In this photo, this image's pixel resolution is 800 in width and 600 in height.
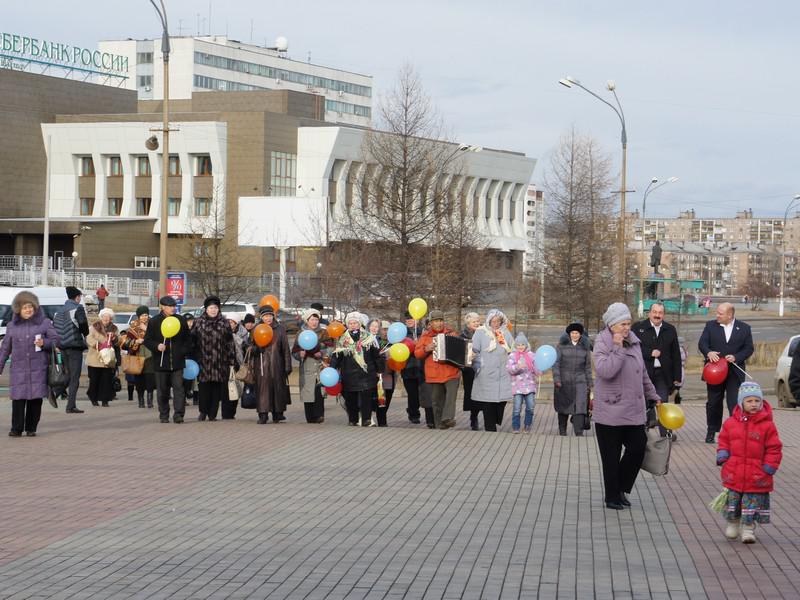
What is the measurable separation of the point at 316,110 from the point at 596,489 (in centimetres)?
9526

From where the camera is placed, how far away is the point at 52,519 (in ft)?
32.9

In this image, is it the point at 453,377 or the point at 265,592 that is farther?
the point at 453,377

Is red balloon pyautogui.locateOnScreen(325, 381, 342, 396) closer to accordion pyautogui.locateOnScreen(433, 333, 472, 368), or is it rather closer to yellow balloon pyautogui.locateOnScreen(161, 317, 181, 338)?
accordion pyautogui.locateOnScreen(433, 333, 472, 368)

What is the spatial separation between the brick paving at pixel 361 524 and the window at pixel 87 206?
→ 260 feet

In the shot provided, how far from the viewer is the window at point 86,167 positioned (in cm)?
9244

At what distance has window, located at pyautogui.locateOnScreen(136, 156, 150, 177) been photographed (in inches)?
3617

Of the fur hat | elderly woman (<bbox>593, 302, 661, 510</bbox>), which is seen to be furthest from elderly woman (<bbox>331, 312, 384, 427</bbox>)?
elderly woman (<bbox>593, 302, 661, 510</bbox>)

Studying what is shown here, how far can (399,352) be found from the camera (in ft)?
60.2

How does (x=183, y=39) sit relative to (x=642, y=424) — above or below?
above

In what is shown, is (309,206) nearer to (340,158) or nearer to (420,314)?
(340,158)

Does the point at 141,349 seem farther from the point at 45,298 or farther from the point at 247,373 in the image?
the point at 45,298

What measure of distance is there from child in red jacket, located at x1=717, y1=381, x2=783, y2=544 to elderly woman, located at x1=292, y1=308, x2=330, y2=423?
9.73 meters

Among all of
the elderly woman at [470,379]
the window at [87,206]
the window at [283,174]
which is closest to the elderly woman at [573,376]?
the elderly woman at [470,379]

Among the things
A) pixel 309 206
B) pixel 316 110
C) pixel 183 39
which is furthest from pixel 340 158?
pixel 183 39
